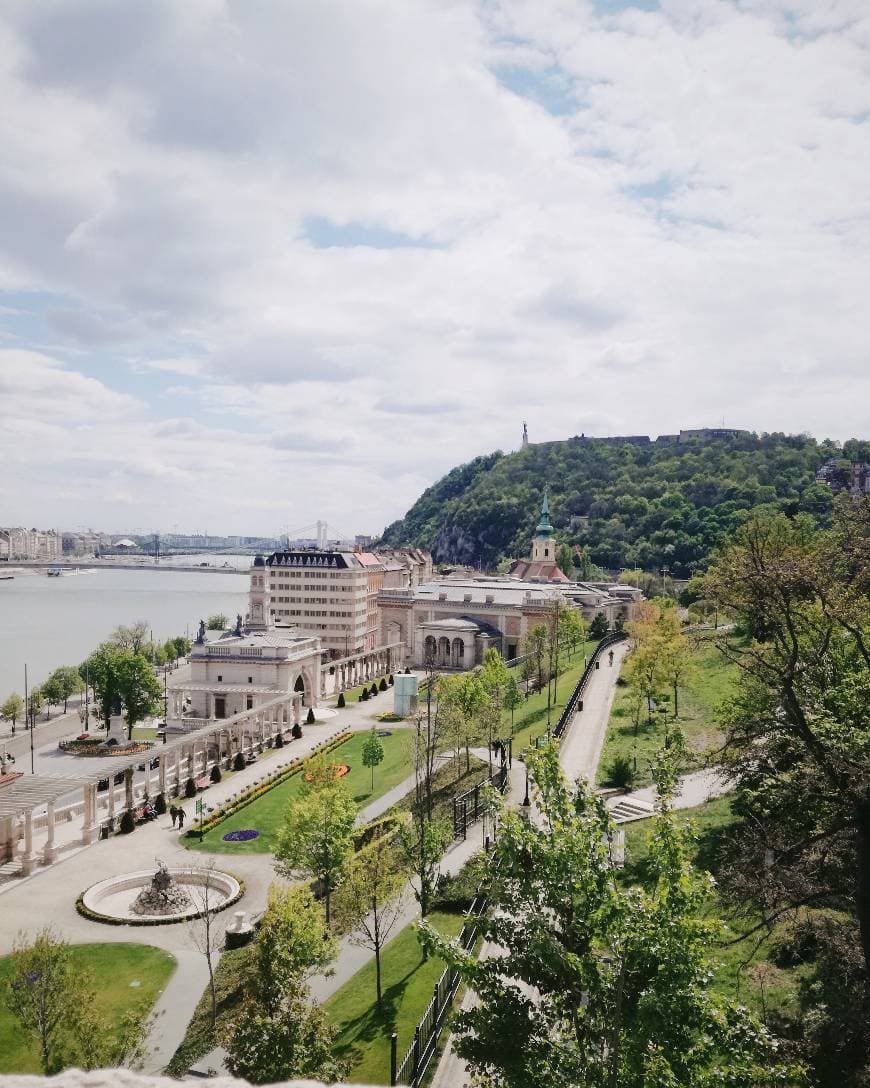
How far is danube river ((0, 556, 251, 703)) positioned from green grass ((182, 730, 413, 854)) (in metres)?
41.3

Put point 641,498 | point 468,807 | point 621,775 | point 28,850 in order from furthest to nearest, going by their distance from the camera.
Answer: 1. point 641,498
2. point 468,807
3. point 621,775
4. point 28,850

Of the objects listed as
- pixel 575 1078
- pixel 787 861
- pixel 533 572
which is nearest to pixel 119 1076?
pixel 575 1078

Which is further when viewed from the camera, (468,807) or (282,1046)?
(468,807)

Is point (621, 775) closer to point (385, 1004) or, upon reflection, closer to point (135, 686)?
point (385, 1004)

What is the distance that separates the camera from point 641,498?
468 ft

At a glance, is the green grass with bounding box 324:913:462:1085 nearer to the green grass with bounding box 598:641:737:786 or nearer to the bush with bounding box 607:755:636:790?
the bush with bounding box 607:755:636:790

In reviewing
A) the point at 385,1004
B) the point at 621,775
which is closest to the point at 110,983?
the point at 385,1004

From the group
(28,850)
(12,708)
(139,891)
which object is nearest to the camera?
(139,891)

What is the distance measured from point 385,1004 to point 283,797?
20.0 m

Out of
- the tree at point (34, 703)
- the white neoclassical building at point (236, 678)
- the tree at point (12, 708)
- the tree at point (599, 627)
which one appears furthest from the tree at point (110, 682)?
the tree at point (599, 627)

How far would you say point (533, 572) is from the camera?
9906cm

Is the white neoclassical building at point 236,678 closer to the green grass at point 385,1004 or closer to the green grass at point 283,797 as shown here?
the green grass at point 283,797

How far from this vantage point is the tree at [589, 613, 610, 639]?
73000 millimetres

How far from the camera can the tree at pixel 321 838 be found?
23.3 meters
